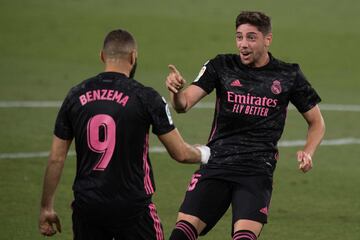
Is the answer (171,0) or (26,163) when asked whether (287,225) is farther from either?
(171,0)

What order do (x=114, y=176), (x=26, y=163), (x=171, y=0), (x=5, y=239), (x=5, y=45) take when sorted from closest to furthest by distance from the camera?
(x=114, y=176), (x=5, y=239), (x=26, y=163), (x=5, y=45), (x=171, y=0)

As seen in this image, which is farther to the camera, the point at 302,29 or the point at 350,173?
the point at 302,29

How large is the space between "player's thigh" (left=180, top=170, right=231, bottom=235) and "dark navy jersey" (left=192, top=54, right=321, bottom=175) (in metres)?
0.18

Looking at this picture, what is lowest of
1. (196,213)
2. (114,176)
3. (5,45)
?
(5,45)

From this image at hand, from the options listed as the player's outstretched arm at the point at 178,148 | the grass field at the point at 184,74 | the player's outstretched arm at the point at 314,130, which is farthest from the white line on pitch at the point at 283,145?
the player's outstretched arm at the point at 178,148

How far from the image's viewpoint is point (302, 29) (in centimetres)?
3130

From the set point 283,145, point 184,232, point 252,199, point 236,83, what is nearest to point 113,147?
point 184,232

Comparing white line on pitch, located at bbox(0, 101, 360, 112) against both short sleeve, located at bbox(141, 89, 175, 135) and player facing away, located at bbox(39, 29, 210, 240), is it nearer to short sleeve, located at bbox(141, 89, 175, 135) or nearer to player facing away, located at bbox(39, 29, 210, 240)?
player facing away, located at bbox(39, 29, 210, 240)

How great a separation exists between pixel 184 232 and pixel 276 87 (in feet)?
5.40

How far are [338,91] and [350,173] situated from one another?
794cm

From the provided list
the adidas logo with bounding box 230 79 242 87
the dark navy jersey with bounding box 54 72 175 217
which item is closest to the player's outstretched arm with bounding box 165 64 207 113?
the adidas logo with bounding box 230 79 242 87

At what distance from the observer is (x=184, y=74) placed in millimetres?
24891

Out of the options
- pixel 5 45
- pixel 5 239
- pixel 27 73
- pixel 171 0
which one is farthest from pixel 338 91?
pixel 5 239

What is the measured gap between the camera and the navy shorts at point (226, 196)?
31.3 feet
